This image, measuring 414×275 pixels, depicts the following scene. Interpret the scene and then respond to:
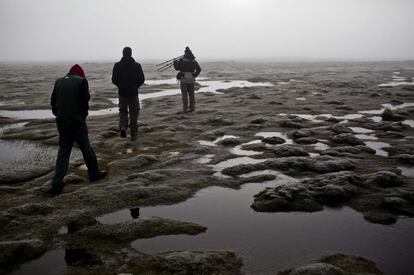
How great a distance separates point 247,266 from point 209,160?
339 inches

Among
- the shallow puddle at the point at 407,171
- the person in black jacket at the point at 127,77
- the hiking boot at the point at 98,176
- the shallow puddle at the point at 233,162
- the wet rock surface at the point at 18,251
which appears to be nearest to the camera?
the wet rock surface at the point at 18,251

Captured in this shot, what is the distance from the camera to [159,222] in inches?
378

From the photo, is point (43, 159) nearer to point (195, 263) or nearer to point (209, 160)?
point (209, 160)

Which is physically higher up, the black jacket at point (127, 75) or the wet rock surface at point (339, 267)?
the black jacket at point (127, 75)

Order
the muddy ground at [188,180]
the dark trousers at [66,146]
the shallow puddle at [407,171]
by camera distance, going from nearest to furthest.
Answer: the muddy ground at [188,180], the dark trousers at [66,146], the shallow puddle at [407,171]

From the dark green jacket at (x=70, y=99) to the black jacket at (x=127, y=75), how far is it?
683 cm

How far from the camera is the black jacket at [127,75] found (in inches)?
747

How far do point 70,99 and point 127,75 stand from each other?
Result: 7.21 m

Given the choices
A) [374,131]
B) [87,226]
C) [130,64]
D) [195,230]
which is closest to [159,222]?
[195,230]

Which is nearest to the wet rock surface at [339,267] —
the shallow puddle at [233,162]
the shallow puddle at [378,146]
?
the shallow puddle at [233,162]

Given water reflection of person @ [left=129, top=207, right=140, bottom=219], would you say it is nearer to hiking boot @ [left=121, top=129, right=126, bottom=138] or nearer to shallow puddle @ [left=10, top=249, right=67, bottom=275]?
shallow puddle @ [left=10, top=249, right=67, bottom=275]

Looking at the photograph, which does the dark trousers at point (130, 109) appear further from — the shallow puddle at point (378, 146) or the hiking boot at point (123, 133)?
the shallow puddle at point (378, 146)

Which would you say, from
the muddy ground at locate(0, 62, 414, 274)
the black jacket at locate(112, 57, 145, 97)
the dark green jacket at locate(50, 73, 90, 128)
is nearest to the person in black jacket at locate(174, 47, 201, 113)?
the muddy ground at locate(0, 62, 414, 274)

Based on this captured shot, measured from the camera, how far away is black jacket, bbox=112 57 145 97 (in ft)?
62.2
